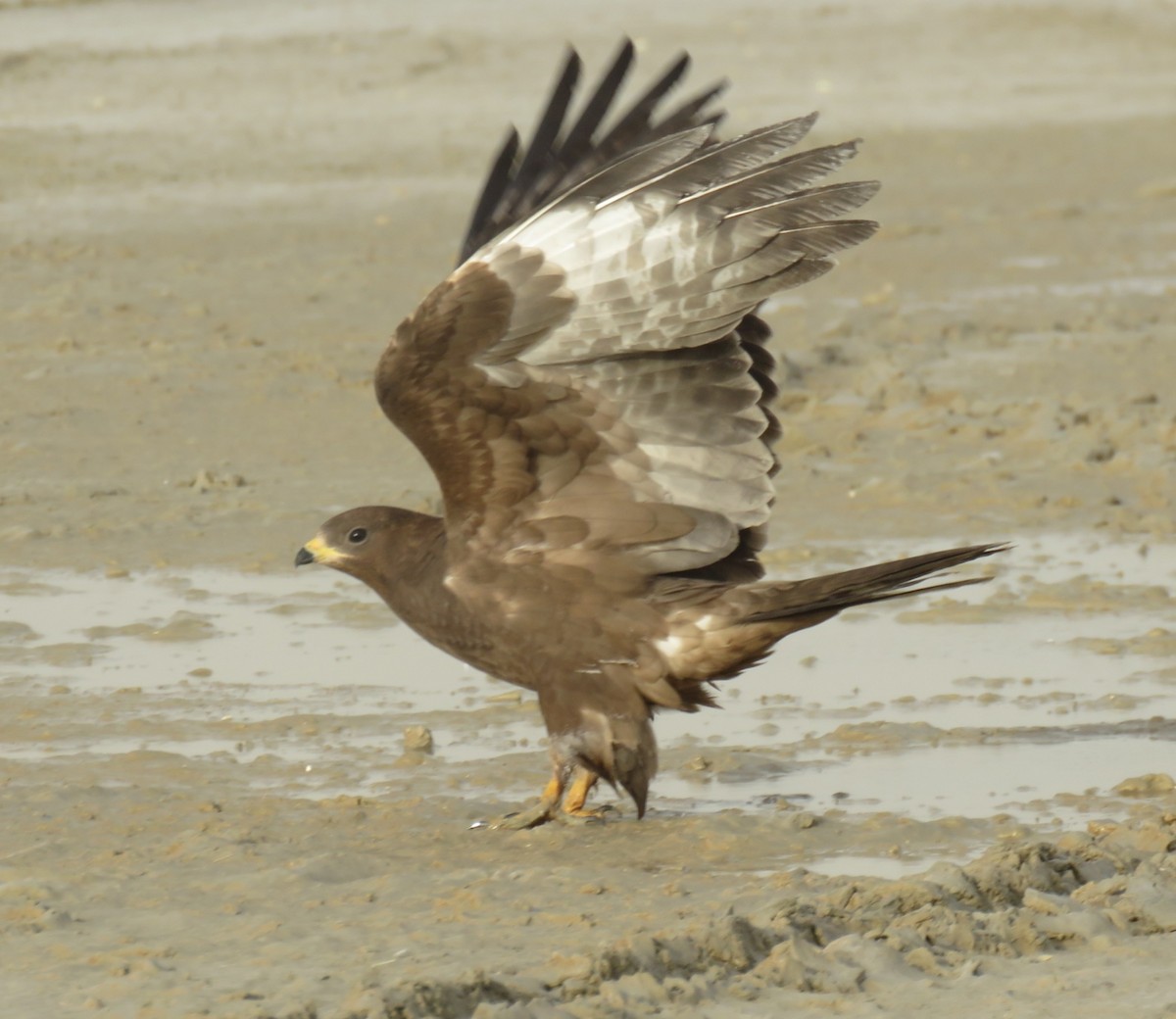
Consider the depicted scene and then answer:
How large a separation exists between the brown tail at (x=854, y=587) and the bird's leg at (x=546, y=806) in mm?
568

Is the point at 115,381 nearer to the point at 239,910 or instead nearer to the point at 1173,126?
the point at 239,910

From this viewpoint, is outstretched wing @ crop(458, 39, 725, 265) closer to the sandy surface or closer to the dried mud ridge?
the sandy surface

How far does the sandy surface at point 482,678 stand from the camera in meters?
4.54

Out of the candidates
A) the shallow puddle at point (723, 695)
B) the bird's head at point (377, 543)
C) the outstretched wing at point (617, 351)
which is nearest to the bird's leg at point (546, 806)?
the shallow puddle at point (723, 695)

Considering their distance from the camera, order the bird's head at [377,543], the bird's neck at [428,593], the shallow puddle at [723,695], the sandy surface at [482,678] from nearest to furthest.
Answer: the sandy surface at [482,678] < the bird's neck at [428,593] < the bird's head at [377,543] < the shallow puddle at [723,695]

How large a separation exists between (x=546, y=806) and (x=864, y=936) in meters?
1.25

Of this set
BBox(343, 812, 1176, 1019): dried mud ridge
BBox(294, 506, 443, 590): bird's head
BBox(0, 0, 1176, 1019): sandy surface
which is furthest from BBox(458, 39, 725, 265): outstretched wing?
BBox(343, 812, 1176, 1019): dried mud ridge

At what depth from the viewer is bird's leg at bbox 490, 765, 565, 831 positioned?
18.4 ft

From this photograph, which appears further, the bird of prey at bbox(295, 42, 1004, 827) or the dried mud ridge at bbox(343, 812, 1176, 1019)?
the bird of prey at bbox(295, 42, 1004, 827)

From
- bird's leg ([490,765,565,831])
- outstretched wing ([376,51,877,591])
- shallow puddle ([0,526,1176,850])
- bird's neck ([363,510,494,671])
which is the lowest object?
bird's leg ([490,765,565,831])

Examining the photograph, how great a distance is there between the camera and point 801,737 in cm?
639

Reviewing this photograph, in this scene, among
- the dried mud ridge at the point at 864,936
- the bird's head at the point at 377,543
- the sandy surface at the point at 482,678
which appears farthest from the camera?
the bird's head at the point at 377,543

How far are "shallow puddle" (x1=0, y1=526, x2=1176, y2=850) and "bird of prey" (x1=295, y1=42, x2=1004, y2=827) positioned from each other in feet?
1.44

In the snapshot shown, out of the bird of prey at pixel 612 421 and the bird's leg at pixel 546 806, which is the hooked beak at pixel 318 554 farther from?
the bird's leg at pixel 546 806
